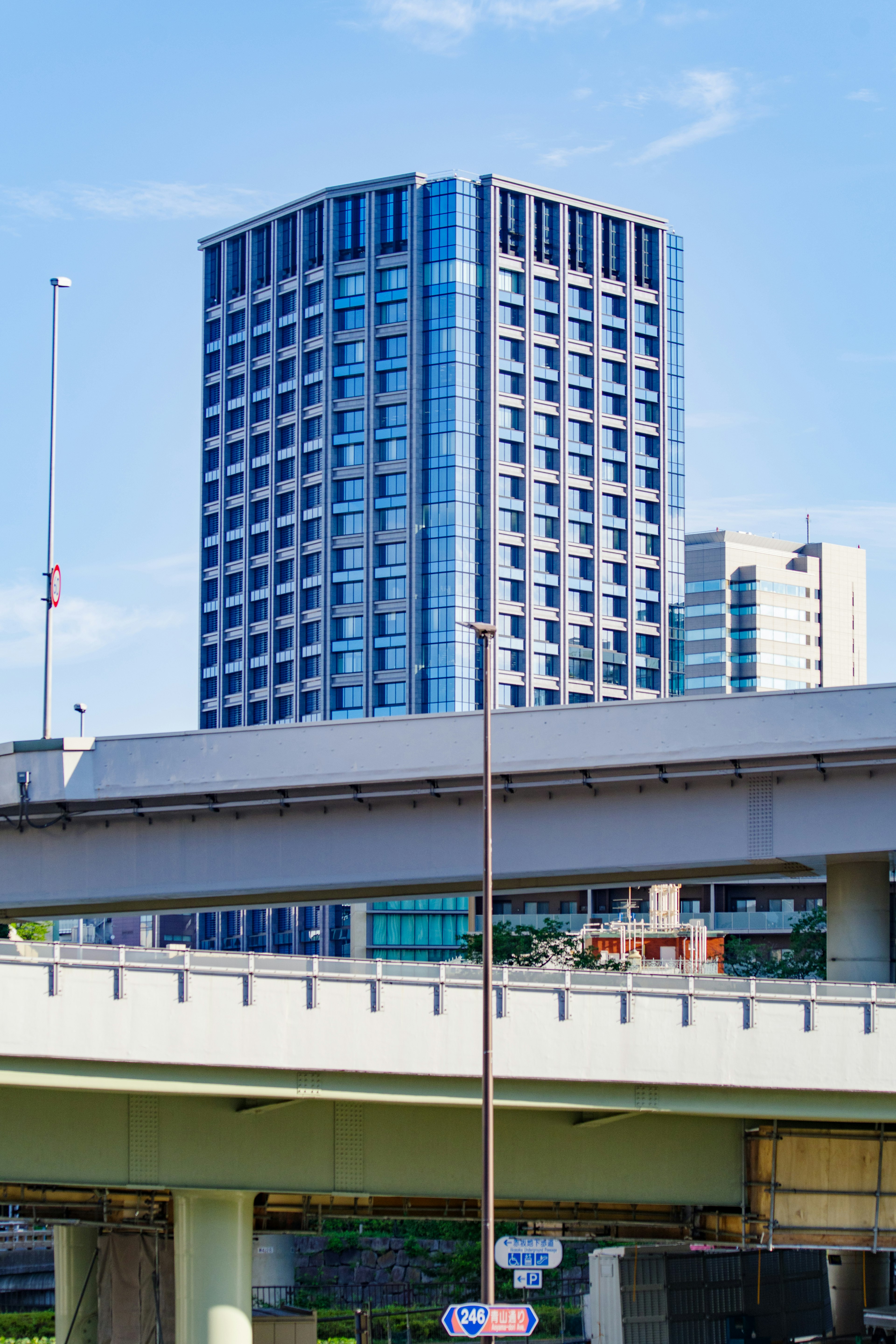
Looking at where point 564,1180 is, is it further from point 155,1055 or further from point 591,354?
point 591,354

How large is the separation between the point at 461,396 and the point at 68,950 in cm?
11257

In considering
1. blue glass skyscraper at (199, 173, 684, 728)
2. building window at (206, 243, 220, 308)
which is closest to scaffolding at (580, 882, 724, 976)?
blue glass skyscraper at (199, 173, 684, 728)

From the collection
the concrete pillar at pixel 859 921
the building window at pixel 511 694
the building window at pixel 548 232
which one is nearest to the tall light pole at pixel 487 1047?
the concrete pillar at pixel 859 921

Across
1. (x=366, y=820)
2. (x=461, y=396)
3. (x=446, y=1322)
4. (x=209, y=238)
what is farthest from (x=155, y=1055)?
(x=209, y=238)

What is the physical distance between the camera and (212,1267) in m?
31.4

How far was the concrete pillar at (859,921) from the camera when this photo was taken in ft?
147

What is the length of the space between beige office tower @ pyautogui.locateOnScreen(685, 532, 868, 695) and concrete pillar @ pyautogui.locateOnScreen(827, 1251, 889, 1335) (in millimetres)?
121376

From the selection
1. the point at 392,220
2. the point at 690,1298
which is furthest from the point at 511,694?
the point at 690,1298

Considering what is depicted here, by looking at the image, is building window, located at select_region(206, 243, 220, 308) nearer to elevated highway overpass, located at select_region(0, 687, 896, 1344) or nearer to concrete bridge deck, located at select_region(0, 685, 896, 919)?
concrete bridge deck, located at select_region(0, 685, 896, 919)

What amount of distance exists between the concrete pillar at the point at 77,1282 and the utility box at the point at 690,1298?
1320 centimetres

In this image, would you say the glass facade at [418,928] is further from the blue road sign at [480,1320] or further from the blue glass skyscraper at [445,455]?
the blue road sign at [480,1320]

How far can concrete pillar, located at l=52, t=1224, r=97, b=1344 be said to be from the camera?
41.2 meters

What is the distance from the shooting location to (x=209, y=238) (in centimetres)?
15500

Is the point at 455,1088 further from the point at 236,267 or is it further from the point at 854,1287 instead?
the point at 236,267
